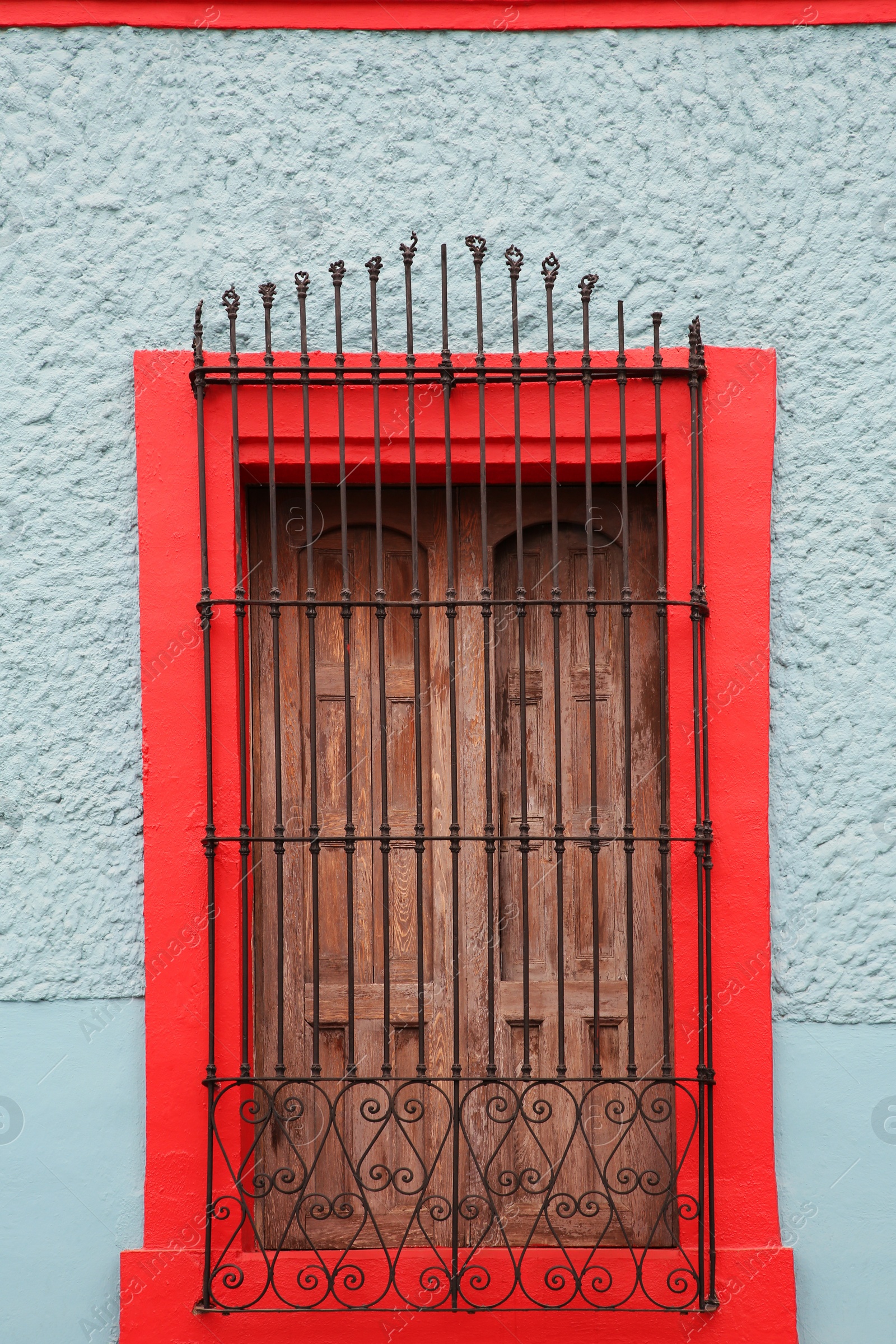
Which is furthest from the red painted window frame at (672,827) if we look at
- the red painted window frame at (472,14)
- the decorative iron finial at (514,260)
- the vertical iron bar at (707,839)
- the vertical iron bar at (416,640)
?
the red painted window frame at (472,14)

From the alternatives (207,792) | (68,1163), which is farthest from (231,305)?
(68,1163)

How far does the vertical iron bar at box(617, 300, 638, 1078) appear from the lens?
10.4ft

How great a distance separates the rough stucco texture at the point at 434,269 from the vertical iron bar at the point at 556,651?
160 millimetres

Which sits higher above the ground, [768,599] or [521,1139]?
[768,599]

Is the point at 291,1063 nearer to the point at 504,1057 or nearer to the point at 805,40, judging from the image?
the point at 504,1057

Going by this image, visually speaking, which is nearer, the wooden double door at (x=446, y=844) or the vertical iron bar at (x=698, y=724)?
the vertical iron bar at (x=698, y=724)

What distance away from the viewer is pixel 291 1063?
3.39 meters

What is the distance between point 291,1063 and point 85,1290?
2.48ft

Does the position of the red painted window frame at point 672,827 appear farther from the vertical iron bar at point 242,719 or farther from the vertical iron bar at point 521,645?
the vertical iron bar at point 521,645

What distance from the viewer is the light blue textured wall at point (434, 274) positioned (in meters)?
3.31

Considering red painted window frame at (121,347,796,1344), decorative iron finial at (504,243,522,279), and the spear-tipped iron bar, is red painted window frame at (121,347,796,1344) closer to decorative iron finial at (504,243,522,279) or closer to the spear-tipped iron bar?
the spear-tipped iron bar

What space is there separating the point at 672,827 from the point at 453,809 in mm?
590

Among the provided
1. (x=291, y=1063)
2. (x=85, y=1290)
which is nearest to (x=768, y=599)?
(x=291, y=1063)

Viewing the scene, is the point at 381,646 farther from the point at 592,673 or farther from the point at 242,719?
the point at 592,673
